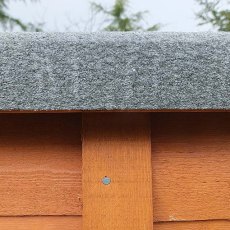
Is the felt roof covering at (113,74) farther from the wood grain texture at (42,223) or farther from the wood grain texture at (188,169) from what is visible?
the wood grain texture at (42,223)

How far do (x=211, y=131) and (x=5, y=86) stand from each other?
0.38m

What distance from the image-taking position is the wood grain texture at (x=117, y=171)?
76 centimetres

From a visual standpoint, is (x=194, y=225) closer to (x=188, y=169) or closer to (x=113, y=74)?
(x=188, y=169)

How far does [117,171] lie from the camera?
768 millimetres

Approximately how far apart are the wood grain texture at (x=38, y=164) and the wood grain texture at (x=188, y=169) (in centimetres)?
15

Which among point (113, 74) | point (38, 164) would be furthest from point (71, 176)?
point (113, 74)

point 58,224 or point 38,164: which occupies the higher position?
point 38,164

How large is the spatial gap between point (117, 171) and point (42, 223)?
0.17 metres

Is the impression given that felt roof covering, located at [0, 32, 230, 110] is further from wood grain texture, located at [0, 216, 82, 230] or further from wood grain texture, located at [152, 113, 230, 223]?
wood grain texture, located at [0, 216, 82, 230]

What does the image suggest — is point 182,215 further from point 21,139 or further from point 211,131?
point 21,139

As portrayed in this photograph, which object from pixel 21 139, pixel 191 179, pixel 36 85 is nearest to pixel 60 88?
pixel 36 85

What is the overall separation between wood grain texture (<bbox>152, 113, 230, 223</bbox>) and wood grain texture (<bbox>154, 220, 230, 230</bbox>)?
0.4 inches

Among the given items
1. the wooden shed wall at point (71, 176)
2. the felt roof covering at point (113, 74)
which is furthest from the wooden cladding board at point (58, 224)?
the felt roof covering at point (113, 74)

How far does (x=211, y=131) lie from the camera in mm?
806
